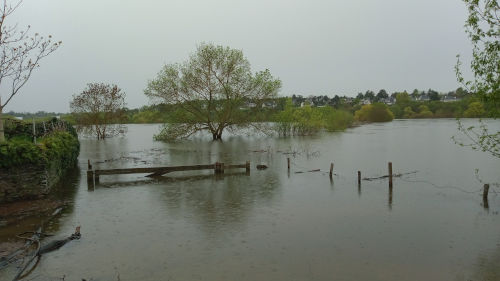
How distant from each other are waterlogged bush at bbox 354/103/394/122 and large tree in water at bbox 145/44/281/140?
7162 centimetres

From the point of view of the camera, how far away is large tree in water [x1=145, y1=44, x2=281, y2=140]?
4638 centimetres

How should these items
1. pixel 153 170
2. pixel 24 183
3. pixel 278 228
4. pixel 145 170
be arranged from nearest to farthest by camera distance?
pixel 278 228 → pixel 24 183 → pixel 145 170 → pixel 153 170

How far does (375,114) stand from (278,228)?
356ft

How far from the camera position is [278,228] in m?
12.0

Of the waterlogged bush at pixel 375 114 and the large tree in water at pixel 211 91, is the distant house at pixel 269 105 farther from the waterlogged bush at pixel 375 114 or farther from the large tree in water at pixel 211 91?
the waterlogged bush at pixel 375 114

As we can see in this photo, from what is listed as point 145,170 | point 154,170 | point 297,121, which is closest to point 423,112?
point 297,121

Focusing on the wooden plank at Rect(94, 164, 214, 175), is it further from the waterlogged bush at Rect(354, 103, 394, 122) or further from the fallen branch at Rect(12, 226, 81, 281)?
the waterlogged bush at Rect(354, 103, 394, 122)

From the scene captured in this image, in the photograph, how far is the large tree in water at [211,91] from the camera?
46.4 metres

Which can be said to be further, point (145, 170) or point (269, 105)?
point (269, 105)

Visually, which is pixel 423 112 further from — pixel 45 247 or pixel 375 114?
pixel 45 247

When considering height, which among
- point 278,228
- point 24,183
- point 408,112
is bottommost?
point 278,228

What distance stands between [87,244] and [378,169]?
18.6m

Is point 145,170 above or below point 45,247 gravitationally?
above

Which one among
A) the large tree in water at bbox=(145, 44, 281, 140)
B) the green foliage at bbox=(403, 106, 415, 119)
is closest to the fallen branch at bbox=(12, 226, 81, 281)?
the large tree in water at bbox=(145, 44, 281, 140)
